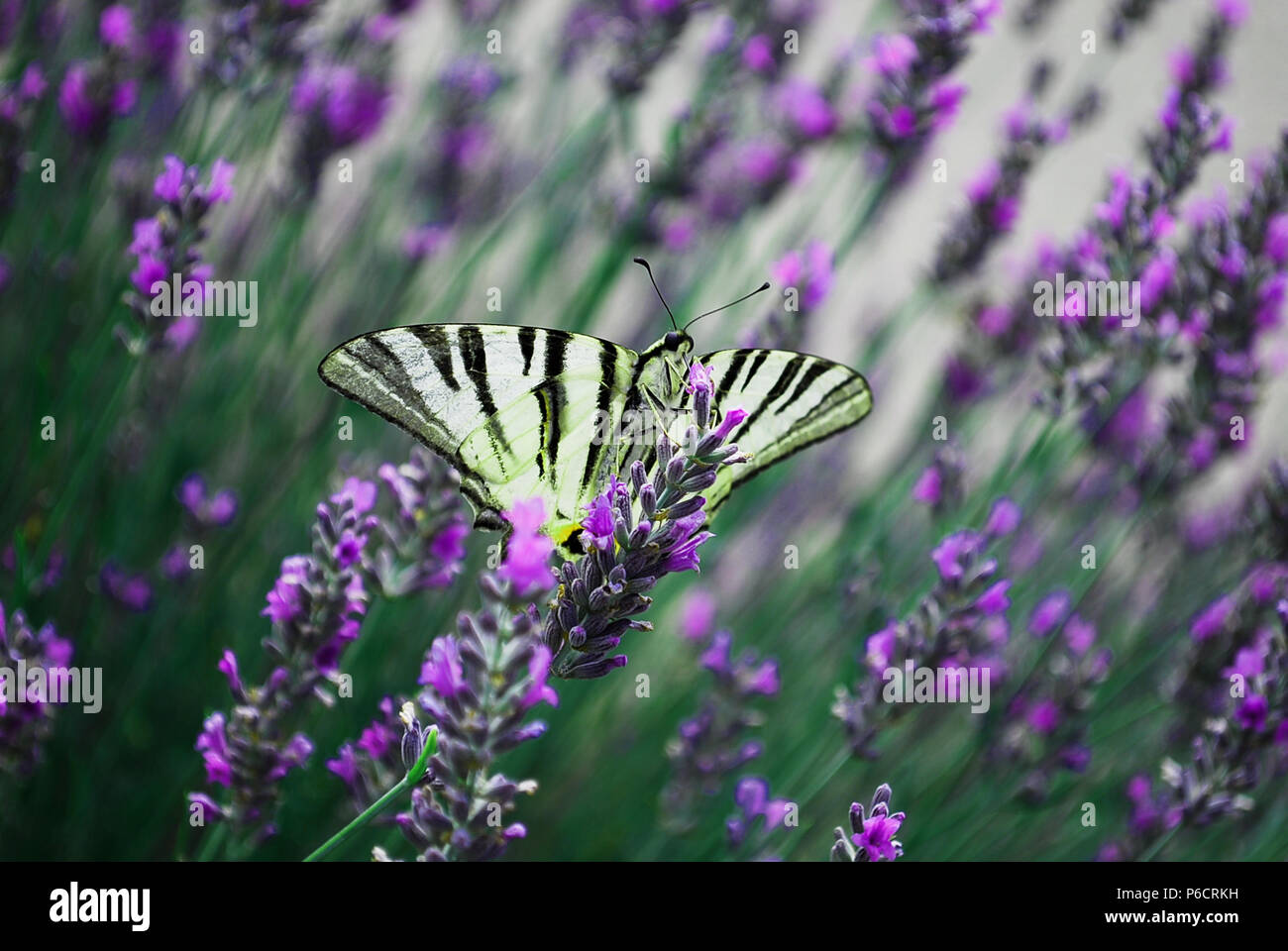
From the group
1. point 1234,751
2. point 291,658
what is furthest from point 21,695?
point 1234,751

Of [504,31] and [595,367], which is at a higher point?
[504,31]

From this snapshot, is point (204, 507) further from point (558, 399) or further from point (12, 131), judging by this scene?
point (558, 399)

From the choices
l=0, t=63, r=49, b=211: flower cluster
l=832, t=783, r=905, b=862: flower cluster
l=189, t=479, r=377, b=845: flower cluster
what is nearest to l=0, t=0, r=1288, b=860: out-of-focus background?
l=0, t=63, r=49, b=211: flower cluster

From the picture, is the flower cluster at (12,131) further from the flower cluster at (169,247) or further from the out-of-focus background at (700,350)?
the flower cluster at (169,247)

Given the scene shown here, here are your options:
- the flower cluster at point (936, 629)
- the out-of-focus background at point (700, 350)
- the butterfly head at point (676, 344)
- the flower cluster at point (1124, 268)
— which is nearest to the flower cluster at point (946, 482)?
the out-of-focus background at point (700, 350)
